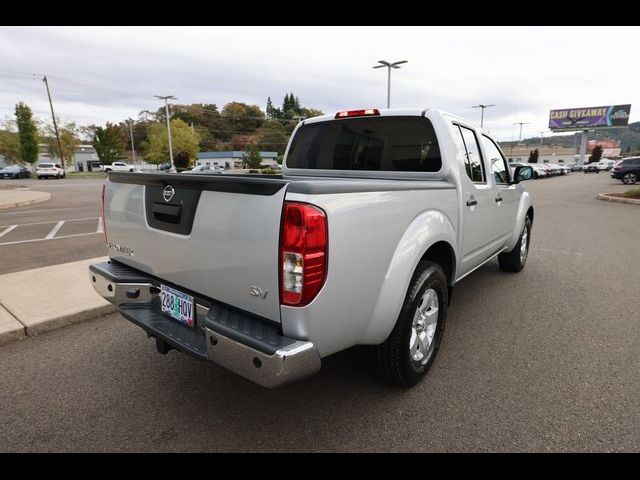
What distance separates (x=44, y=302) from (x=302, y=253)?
3595 mm

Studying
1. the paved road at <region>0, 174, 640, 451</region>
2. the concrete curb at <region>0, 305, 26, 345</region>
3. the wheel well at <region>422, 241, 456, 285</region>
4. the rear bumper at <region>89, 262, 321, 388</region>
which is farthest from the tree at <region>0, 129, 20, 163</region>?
the wheel well at <region>422, 241, 456, 285</region>

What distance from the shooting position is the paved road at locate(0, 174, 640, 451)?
2.25m

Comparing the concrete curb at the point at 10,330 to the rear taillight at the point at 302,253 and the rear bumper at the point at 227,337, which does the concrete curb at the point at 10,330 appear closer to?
the rear bumper at the point at 227,337

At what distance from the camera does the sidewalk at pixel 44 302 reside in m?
3.59

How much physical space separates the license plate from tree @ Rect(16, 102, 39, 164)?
6133cm

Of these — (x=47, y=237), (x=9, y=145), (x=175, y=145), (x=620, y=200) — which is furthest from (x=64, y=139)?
(x=620, y=200)

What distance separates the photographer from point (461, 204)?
320 centimetres

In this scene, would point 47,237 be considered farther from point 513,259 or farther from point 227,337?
point 513,259

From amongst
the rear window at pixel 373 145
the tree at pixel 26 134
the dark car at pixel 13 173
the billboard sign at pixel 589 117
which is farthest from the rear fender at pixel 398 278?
the billboard sign at pixel 589 117

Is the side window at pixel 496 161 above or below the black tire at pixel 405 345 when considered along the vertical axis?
above

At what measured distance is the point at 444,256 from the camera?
123 inches

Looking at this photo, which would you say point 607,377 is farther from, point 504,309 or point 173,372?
point 173,372

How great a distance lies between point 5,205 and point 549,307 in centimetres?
1610
